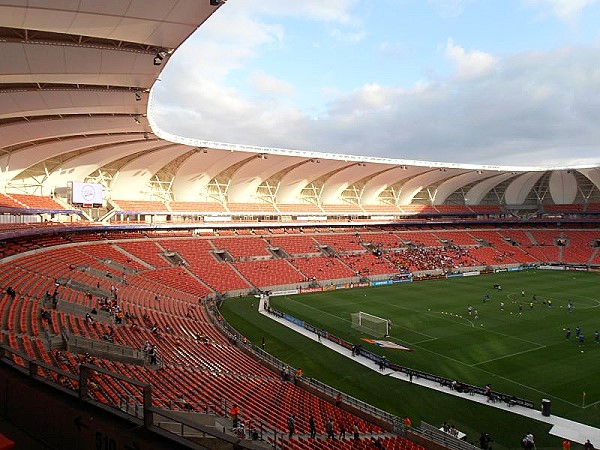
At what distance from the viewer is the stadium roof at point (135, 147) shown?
14836 mm

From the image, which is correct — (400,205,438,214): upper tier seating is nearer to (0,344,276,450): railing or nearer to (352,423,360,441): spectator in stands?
(352,423,360,441): spectator in stands

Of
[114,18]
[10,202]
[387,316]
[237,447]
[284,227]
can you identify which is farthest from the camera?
[284,227]

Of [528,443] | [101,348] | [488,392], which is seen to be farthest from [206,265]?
[528,443]

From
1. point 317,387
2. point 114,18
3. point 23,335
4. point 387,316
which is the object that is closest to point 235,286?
point 387,316

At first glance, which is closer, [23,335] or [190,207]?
[23,335]

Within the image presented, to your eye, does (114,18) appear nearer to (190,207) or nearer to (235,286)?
(235,286)

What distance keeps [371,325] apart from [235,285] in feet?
57.5

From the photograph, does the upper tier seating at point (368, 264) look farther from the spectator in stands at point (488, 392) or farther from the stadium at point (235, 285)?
the spectator in stands at point (488, 392)

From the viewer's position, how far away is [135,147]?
44469 mm

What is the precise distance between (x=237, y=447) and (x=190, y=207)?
183 feet

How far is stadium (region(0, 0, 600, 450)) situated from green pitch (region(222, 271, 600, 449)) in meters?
0.16

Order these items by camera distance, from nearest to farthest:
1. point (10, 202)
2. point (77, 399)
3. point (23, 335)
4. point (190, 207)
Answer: point (77, 399) → point (23, 335) → point (10, 202) → point (190, 207)

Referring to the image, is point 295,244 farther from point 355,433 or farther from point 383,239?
point 355,433

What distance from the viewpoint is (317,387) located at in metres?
21.4
